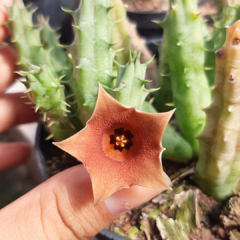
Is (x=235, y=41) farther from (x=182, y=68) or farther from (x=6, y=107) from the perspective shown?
(x=6, y=107)

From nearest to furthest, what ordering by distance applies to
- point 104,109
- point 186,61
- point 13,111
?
point 104,109 → point 186,61 → point 13,111

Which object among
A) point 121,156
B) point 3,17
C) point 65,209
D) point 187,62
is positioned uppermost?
point 3,17

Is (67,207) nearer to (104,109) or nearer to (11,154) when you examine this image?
(104,109)

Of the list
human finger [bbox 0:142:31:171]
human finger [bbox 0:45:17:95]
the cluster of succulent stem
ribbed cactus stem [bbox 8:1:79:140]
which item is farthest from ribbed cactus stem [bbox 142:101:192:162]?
human finger [bbox 0:142:31:171]

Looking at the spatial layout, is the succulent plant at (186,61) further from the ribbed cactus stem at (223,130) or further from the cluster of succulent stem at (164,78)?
the ribbed cactus stem at (223,130)

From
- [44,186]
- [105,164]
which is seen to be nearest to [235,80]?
[105,164]

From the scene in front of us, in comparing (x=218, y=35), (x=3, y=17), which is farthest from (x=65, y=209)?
(x=218, y=35)

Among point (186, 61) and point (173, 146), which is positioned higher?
point (186, 61)
